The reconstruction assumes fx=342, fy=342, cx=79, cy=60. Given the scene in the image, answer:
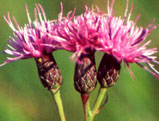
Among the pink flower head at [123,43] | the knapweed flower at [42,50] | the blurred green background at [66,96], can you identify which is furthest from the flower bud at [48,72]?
the blurred green background at [66,96]

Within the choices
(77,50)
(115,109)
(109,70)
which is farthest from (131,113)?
(77,50)

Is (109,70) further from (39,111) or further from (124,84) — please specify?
(39,111)

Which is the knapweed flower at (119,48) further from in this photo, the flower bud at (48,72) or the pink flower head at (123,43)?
the flower bud at (48,72)

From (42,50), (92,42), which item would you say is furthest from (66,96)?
(92,42)

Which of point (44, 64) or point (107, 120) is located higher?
point (44, 64)

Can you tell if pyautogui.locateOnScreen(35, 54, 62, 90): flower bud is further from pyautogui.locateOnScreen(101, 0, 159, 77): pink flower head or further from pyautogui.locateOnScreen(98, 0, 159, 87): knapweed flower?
pyautogui.locateOnScreen(101, 0, 159, 77): pink flower head

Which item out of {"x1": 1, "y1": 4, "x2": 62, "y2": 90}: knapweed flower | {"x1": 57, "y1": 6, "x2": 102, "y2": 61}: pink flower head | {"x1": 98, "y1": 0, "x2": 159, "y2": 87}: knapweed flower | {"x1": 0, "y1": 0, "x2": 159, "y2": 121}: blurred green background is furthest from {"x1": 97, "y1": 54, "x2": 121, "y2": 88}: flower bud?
{"x1": 0, "y1": 0, "x2": 159, "y2": 121}: blurred green background
